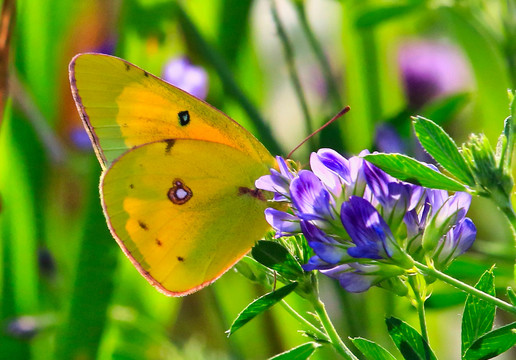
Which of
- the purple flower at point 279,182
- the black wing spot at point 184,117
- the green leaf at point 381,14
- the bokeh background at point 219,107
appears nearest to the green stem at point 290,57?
the bokeh background at point 219,107

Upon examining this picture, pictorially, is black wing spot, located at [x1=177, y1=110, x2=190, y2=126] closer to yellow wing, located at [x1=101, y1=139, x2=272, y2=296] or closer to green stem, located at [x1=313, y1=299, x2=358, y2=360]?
yellow wing, located at [x1=101, y1=139, x2=272, y2=296]

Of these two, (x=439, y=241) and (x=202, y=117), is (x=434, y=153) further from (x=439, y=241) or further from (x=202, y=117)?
(x=202, y=117)

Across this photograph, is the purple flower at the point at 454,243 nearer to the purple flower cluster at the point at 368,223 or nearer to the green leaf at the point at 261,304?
the purple flower cluster at the point at 368,223

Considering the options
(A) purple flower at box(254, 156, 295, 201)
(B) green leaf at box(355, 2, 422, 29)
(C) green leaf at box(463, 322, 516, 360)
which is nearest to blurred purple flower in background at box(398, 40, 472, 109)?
(B) green leaf at box(355, 2, 422, 29)

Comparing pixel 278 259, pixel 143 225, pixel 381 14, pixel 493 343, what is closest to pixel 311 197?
pixel 278 259

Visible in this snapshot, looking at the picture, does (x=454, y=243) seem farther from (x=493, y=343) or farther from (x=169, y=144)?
(x=169, y=144)
